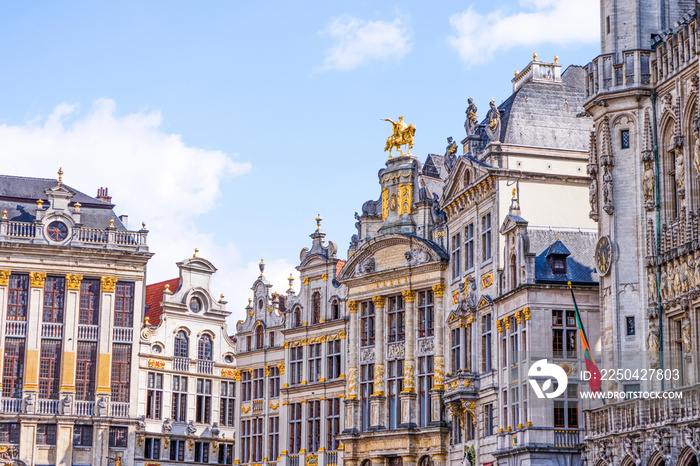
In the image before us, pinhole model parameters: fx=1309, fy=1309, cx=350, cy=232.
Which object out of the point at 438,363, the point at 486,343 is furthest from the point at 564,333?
the point at 438,363

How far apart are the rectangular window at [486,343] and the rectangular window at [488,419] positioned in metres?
1.38

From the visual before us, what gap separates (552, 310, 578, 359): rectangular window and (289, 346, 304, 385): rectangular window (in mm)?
18300

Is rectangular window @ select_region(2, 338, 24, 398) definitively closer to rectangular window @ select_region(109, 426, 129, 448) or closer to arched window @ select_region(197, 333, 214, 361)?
rectangular window @ select_region(109, 426, 129, 448)

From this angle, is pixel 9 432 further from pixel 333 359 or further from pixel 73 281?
pixel 333 359

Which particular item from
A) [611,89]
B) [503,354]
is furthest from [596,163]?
[503,354]

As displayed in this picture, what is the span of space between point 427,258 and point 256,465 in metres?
Result: 14.8

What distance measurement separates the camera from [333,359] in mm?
58219

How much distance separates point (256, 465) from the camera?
2421 inches

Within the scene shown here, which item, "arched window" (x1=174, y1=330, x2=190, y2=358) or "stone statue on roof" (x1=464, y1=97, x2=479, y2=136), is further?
"arched window" (x1=174, y1=330, x2=190, y2=358)

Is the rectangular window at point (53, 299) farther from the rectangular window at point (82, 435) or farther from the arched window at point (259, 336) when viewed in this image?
the arched window at point (259, 336)

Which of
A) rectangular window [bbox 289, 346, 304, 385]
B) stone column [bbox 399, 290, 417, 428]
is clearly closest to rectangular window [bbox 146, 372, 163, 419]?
rectangular window [bbox 289, 346, 304, 385]

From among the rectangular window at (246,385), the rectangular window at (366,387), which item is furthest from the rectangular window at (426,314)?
the rectangular window at (246,385)

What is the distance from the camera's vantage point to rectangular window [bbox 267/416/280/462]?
6047 cm

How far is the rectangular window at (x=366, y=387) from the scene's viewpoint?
180 feet
